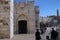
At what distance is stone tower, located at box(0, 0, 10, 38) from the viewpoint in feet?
5.55

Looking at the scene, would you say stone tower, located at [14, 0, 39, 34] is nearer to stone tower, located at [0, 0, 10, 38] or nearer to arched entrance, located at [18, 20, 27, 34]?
arched entrance, located at [18, 20, 27, 34]

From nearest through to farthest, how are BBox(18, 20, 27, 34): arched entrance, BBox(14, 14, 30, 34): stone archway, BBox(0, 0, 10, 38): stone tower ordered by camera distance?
BBox(0, 0, 10, 38): stone tower
BBox(14, 14, 30, 34): stone archway
BBox(18, 20, 27, 34): arched entrance

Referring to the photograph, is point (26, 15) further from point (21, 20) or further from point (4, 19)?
point (4, 19)

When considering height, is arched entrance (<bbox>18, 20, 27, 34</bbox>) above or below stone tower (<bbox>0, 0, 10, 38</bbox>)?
below

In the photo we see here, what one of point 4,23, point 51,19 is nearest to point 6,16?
point 4,23

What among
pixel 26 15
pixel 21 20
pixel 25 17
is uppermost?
pixel 26 15

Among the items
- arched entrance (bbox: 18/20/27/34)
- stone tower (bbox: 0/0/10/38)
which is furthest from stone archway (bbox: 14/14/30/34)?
stone tower (bbox: 0/0/10/38)

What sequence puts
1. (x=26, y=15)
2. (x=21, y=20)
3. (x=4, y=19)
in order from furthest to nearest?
(x=21, y=20)
(x=26, y=15)
(x=4, y=19)

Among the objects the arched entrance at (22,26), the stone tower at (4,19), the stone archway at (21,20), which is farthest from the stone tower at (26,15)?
the stone tower at (4,19)

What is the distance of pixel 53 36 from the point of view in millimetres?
5574

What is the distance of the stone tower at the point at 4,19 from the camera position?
169 cm

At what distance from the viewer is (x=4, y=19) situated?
171cm

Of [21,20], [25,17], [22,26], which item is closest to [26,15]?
[25,17]

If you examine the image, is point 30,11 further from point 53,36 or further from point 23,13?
point 53,36
